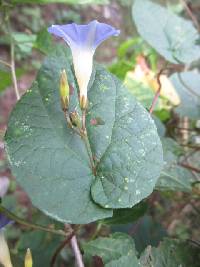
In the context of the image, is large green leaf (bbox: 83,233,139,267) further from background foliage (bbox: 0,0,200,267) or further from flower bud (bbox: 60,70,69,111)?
flower bud (bbox: 60,70,69,111)

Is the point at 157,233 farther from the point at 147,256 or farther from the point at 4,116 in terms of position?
the point at 4,116

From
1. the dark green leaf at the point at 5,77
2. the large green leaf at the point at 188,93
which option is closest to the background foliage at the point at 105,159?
the dark green leaf at the point at 5,77

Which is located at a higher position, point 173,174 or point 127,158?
point 127,158

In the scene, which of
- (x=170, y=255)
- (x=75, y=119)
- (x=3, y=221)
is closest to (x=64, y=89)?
(x=75, y=119)

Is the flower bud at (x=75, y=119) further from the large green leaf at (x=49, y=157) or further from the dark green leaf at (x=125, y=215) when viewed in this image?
the dark green leaf at (x=125, y=215)

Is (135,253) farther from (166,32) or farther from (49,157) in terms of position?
(166,32)

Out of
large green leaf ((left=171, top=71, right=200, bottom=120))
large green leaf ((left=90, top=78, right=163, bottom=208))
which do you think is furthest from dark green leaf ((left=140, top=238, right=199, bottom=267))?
large green leaf ((left=171, top=71, right=200, bottom=120))

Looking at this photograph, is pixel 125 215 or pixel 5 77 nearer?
pixel 125 215
